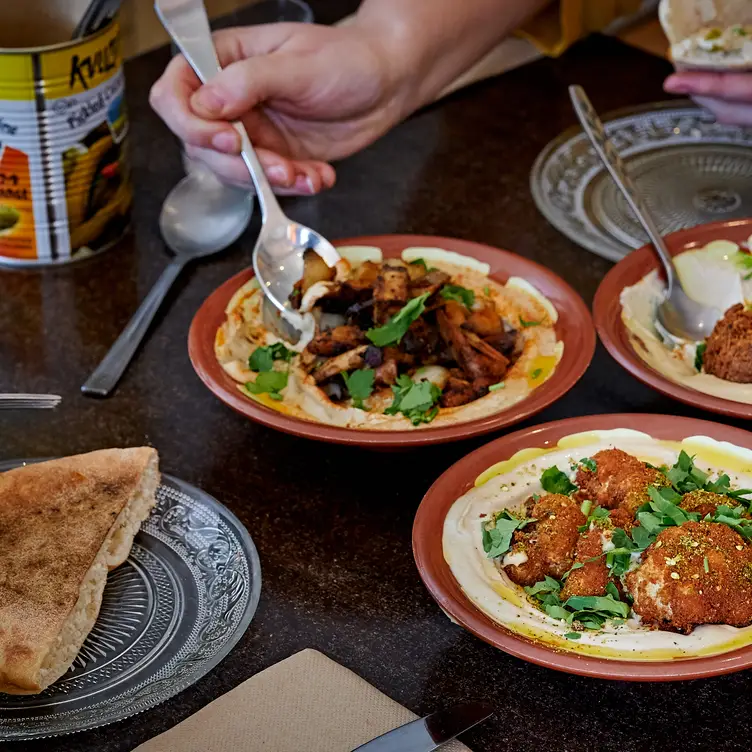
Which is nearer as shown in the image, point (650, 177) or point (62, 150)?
point (62, 150)

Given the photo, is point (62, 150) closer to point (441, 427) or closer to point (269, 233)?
point (269, 233)

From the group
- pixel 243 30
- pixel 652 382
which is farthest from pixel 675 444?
pixel 243 30

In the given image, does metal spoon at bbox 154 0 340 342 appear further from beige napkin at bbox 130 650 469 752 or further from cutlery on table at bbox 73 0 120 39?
beige napkin at bbox 130 650 469 752

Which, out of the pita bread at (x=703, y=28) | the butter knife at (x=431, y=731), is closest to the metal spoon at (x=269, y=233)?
the butter knife at (x=431, y=731)

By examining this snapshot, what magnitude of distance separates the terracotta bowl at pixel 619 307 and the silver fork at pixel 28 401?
2.23 ft

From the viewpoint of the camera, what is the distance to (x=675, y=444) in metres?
1.16

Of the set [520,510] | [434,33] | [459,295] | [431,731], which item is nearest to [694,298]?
[459,295]

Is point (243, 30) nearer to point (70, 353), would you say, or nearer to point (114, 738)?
point (70, 353)

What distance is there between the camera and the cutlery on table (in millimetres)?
1523

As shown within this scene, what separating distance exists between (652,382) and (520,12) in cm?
105

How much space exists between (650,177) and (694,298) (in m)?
0.46

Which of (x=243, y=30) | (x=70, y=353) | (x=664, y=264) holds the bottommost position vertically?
(x=70, y=353)

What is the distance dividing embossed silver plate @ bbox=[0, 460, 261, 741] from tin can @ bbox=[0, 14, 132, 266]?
51 cm

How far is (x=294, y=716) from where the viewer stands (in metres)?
0.96
